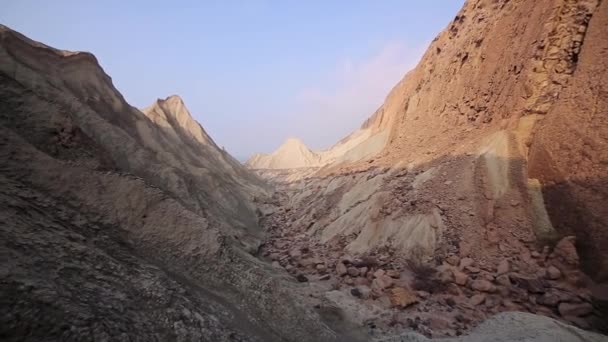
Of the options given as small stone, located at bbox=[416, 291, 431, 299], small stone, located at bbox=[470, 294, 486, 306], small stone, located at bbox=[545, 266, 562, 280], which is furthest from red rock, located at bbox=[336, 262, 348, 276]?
small stone, located at bbox=[545, 266, 562, 280]

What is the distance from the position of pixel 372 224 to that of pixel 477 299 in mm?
4464

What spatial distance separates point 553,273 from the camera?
6789mm

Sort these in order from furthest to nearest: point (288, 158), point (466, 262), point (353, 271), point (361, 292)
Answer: point (288, 158), point (353, 271), point (466, 262), point (361, 292)

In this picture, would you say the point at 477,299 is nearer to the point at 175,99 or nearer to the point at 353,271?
the point at 353,271

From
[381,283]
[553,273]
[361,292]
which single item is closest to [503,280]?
[553,273]

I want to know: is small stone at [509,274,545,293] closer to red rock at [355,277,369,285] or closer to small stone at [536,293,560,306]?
small stone at [536,293,560,306]

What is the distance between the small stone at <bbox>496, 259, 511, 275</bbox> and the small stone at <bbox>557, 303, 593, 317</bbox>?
1.35m

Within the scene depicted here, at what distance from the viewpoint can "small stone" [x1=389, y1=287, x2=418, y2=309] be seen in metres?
7.00

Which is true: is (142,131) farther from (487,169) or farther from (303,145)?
(303,145)

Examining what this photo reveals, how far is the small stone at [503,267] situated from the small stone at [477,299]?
921 mm

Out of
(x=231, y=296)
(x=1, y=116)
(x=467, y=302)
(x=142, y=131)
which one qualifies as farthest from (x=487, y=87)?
(x=142, y=131)

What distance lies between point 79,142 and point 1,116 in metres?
1.01

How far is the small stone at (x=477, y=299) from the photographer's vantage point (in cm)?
675

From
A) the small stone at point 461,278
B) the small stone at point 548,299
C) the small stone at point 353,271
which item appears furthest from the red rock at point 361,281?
the small stone at point 548,299
